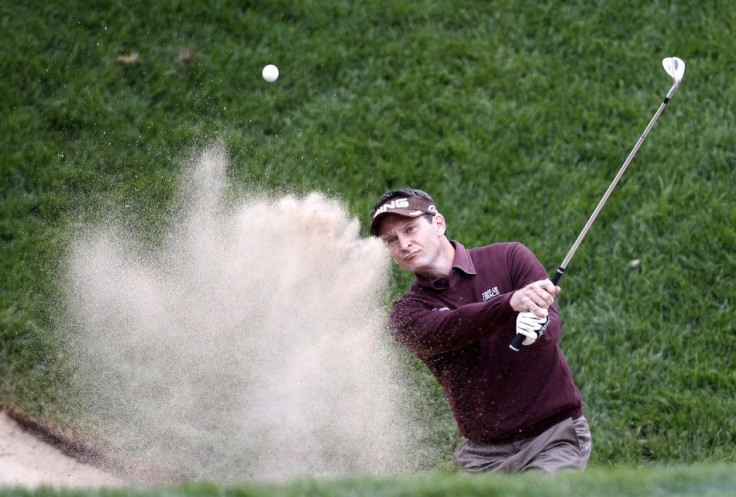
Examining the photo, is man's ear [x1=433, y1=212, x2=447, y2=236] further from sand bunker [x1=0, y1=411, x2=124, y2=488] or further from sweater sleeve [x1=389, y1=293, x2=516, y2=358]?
sand bunker [x1=0, y1=411, x2=124, y2=488]

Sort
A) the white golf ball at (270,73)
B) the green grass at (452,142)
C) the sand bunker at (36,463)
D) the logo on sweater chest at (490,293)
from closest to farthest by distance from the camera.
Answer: the logo on sweater chest at (490,293)
the sand bunker at (36,463)
the green grass at (452,142)
the white golf ball at (270,73)

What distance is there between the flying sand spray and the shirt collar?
1.59 meters

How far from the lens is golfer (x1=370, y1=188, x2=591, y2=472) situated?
4.84 m

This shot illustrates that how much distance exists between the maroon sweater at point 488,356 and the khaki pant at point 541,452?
39mm

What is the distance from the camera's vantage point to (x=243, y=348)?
23.0 feet

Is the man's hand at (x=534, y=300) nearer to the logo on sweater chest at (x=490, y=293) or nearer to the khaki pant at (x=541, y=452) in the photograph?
the logo on sweater chest at (x=490, y=293)

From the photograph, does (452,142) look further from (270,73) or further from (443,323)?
(443,323)

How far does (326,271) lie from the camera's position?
22.6 feet

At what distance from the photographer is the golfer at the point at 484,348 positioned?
484 cm

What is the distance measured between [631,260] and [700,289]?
47 cm

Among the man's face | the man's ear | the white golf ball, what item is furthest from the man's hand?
the white golf ball

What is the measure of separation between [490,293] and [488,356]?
11.4 inches

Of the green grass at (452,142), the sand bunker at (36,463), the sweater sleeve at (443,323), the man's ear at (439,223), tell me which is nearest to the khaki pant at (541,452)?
the sweater sleeve at (443,323)

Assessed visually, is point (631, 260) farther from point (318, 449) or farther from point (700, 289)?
point (318, 449)
